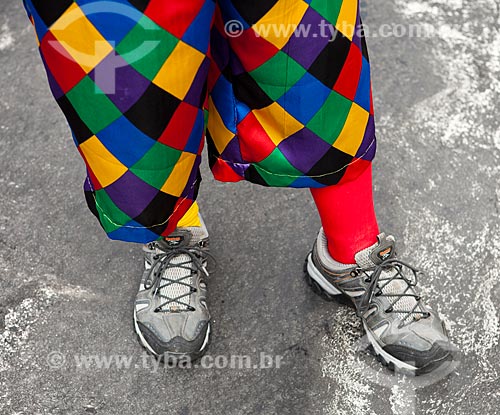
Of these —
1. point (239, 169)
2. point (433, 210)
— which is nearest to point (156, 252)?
point (239, 169)

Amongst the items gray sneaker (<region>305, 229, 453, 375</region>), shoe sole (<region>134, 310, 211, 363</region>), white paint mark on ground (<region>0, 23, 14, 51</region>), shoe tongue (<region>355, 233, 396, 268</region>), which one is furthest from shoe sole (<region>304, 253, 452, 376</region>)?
white paint mark on ground (<region>0, 23, 14, 51</region>)

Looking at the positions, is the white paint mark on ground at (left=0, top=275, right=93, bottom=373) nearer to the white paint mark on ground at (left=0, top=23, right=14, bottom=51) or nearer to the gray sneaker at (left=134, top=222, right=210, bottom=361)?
the gray sneaker at (left=134, top=222, right=210, bottom=361)

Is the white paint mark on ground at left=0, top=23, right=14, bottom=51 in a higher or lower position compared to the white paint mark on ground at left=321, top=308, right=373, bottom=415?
higher

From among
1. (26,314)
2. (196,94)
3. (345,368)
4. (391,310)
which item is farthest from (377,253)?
(26,314)

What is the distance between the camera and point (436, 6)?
1815mm

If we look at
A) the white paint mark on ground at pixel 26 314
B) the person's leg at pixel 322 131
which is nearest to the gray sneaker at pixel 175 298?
the white paint mark on ground at pixel 26 314

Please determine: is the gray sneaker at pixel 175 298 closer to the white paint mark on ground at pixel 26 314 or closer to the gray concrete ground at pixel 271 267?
the gray concrete ground at pixel 271 267

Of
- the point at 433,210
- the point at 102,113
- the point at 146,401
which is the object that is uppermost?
the point at 102,113

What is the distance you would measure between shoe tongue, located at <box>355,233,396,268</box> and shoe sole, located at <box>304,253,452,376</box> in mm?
107

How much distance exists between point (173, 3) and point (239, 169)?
1.05 ft

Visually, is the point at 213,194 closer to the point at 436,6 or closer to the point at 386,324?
the point at 386,324

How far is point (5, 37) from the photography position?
175cm

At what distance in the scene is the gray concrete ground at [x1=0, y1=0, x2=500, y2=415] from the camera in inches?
46.8

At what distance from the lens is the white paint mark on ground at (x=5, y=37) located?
1.73 m
